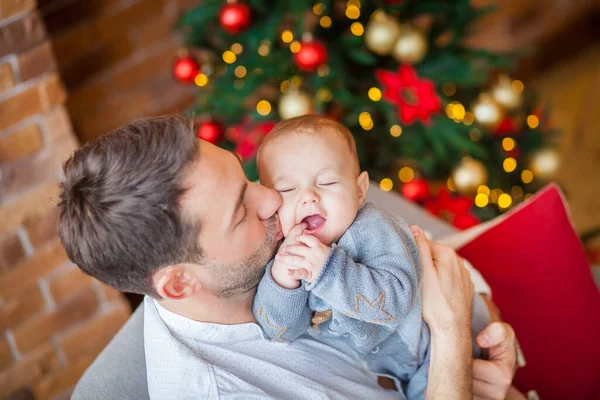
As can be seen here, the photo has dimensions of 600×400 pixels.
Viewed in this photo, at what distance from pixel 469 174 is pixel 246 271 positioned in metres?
1.51

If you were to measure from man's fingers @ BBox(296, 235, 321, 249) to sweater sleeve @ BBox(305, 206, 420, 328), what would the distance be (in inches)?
1.5

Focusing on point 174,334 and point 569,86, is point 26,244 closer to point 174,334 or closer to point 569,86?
point 174,334

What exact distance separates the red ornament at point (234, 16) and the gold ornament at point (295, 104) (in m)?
0.32

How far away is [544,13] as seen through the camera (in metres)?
4.09

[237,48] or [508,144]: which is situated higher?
[237,48]

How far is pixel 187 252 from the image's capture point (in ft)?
3.47

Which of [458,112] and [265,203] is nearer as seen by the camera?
[265,203]

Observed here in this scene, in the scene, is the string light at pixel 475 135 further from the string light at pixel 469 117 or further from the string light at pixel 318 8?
the string light at pixel 318 8

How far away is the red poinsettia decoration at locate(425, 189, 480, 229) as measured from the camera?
7.70ft

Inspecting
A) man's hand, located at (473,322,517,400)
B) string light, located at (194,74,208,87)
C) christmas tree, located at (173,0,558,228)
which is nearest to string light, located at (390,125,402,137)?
christmas tree, located at (173,0,558,228)

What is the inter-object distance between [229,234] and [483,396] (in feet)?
2.48

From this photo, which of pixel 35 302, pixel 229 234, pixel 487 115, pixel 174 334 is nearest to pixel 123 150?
pixel 229 234

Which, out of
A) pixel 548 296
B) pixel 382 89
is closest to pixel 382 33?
pixel 382 89

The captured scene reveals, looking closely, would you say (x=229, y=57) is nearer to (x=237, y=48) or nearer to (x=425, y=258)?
(x=237, y=48)
